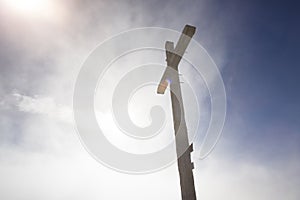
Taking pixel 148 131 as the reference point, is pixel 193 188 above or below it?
below

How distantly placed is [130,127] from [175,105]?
7.44ft

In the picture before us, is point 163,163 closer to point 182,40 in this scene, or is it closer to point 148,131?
point 148,131

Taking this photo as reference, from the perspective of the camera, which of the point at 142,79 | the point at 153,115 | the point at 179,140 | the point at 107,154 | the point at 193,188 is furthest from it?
the point at 142,79

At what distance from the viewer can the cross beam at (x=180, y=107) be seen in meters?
4.00

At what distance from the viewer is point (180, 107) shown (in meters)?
4.84

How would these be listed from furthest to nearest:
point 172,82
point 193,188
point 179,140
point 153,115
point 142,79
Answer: point 142,79, point 153,115, point 172,82, point 179,140, point 193,188

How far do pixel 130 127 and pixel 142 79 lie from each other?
1665mm

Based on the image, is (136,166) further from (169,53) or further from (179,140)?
(169,53)

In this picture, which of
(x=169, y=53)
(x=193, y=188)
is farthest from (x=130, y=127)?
(x=193, y=188)

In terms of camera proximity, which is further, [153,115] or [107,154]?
[107,154]

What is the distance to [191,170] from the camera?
4.10m

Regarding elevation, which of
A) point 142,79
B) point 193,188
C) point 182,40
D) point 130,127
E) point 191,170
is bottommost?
point 193,188

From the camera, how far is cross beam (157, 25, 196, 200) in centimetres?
400

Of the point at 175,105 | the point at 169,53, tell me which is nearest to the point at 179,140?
the point at 175,105
